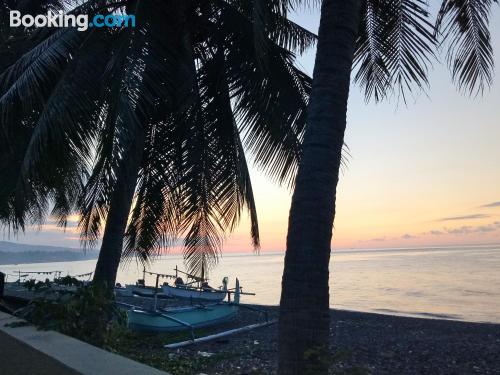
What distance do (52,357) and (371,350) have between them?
15929mm

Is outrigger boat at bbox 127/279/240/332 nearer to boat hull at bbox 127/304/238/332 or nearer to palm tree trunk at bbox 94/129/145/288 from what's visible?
boat hull at bbox 127/304/238/332

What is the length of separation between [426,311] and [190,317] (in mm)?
27402

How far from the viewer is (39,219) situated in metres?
20.0

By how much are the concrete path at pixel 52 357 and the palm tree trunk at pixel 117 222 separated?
12.5 feet

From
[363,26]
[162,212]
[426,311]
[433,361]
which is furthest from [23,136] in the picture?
[426,311]

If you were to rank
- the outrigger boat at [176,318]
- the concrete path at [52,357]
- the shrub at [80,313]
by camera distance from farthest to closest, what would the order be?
the outrigger boat at [176,318]
the shrub at [80,313]
the concrete path at [52,357]

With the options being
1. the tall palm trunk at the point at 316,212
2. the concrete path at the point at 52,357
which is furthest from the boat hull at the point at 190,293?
the tall palm trunk at the point at 316,212

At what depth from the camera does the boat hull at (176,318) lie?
18.0m

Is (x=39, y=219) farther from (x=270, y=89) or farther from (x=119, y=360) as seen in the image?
(x=119, y=360)

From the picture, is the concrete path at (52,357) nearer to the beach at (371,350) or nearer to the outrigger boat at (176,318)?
the beach at (371,350)

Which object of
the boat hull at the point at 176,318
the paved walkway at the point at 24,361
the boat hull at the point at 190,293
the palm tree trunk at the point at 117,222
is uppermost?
the palm tree trunk at the point at 117,222

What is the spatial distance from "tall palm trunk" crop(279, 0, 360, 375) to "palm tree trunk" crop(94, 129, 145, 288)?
4.92 meters

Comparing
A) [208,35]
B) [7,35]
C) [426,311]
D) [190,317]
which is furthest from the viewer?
[426,311]

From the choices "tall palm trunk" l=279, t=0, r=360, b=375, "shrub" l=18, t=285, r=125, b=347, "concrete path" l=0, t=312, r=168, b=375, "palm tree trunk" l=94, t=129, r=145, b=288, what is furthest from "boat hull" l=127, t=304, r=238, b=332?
"tall palm trunk" l=279, t=0, r=360, b=375
